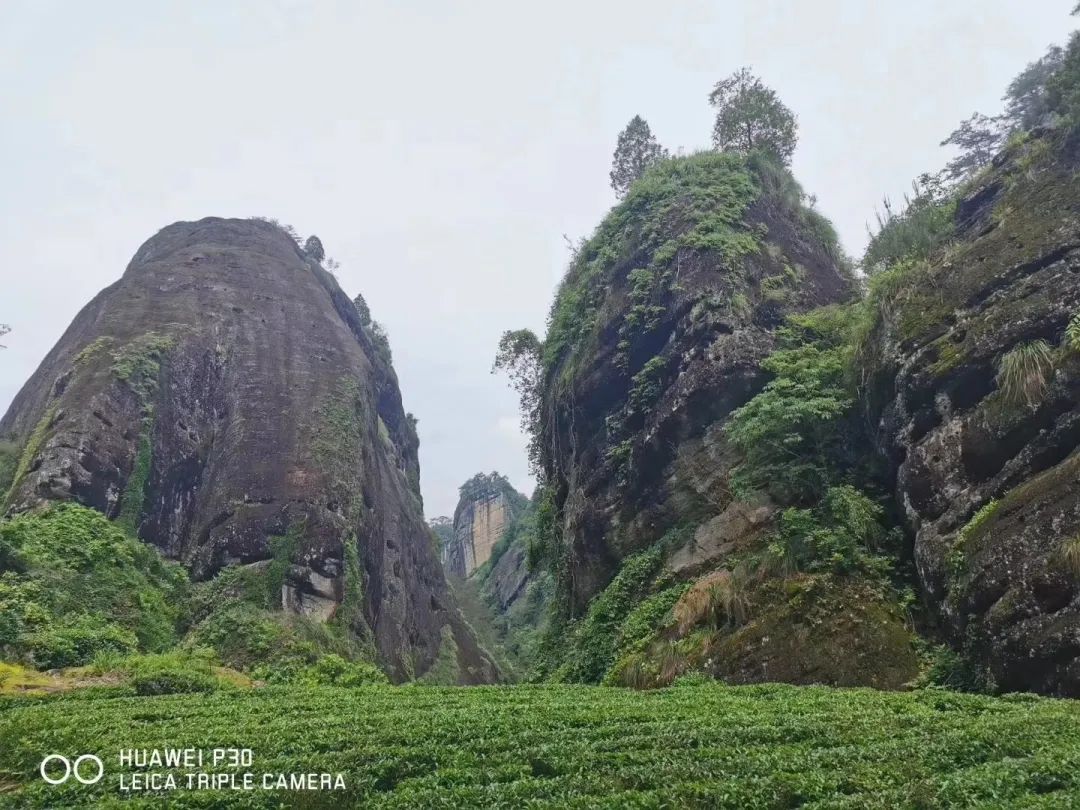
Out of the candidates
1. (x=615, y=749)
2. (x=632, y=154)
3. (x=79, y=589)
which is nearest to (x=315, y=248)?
(x=632, y=154)

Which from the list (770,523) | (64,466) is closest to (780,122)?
(770,523)

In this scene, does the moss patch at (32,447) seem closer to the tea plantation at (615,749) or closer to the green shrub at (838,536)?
the tea plantation at (615,749)

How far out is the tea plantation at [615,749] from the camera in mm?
6547

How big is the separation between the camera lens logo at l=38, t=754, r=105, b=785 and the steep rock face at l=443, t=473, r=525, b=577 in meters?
77.0

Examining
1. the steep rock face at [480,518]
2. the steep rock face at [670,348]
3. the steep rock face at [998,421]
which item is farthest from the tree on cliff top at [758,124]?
the steep rock face at [480,518]

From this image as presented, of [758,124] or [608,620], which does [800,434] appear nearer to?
[608,620]

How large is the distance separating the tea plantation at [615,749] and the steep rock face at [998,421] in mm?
1292

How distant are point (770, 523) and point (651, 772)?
10.3 m

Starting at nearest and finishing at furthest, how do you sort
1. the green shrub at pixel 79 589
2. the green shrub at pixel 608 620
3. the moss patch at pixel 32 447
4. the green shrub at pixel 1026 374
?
the green shrub at pixel 1026 374 → the green shrub at pixel 79 589 → the green shrub at pixel 608 620 → the moss patch at pixel 32 447

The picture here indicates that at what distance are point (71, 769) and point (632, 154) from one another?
38.0 metres

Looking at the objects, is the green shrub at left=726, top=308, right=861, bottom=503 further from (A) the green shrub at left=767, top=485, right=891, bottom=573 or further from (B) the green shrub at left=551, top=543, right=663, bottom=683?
(B) the green shrub at left=551, top=543, right=663, bottom=683

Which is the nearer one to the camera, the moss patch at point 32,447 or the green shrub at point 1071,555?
the green shrub at point 1071,555

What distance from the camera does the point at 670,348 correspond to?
891 inches

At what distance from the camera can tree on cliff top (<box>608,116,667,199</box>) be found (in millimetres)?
39969
